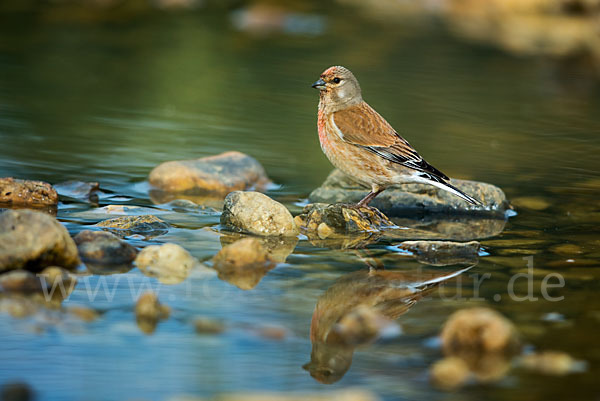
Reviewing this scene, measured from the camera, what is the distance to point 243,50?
50.3 ft

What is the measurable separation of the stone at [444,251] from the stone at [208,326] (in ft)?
6.22

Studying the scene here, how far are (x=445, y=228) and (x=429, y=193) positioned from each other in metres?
0.72

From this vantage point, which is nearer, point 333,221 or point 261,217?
point 261,217

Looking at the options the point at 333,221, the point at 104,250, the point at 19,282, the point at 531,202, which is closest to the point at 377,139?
the point at 333,221

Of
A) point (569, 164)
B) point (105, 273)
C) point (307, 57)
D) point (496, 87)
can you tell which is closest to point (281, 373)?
point (105, 273)

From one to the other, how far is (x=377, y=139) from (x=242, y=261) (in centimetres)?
208

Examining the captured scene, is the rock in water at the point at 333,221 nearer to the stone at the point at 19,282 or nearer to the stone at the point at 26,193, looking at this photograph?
the stone at the point at 26,193

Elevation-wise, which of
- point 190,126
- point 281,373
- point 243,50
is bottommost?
point 281,373

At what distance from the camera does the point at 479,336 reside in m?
4.43

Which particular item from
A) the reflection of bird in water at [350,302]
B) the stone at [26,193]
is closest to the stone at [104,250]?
the reflection of bird in water at [350,302]

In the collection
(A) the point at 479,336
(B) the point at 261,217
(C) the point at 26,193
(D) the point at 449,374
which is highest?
(C) the point at 26,193

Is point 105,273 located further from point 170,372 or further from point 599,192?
point 599,192

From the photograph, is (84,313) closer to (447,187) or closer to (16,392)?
(16,392)

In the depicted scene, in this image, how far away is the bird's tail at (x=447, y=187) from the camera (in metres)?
6.87
